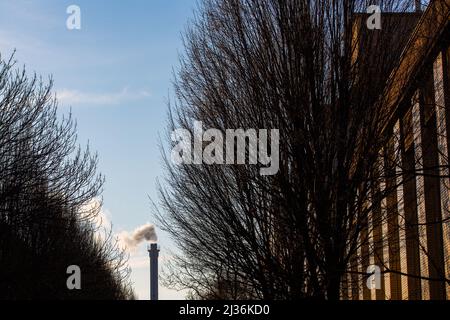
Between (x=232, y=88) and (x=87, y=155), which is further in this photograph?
(x=87, y=155)

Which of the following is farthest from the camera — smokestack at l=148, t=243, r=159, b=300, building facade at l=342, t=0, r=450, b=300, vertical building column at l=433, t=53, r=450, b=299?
smokestack at l=148, t=243, r=159, b=300

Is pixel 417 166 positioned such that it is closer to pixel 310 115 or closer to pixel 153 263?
pixel 310 115

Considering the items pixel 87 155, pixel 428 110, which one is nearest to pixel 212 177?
pixel 428 110

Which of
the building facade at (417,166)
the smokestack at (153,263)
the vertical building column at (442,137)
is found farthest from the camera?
the smokestack at (153,263)

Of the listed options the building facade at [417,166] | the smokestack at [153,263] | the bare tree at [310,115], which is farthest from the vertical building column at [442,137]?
the smokestack at [153,263]

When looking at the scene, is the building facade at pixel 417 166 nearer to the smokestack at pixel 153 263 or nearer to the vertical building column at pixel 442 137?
the vertical building column at pixel 442 137

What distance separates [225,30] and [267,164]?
3398 mm

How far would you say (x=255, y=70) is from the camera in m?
18.4

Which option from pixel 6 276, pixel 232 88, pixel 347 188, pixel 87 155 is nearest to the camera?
pixel 347 188

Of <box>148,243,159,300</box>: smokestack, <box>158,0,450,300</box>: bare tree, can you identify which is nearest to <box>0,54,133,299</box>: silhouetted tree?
<box>158,0,450,300</box>: bare tree

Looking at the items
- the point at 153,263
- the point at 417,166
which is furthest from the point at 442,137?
the point at 153,263

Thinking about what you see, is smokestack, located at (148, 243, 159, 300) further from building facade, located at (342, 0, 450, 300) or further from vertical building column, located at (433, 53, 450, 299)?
vertical building column, located at (433, 53, 450, 299)

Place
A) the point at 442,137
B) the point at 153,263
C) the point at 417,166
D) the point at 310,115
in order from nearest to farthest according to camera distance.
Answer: the point at 310,115 < the point at 442,137 < the point at 417,166 < the point at 153,263
